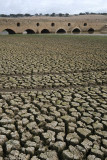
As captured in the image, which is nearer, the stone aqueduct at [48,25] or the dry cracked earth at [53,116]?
the dry cracked earth at [53,116]

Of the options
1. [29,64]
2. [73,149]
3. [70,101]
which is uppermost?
[29,64]

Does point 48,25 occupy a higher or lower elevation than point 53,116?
higher

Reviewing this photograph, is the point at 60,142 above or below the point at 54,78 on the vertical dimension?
below

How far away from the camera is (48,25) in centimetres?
3759

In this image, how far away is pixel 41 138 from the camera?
320cm

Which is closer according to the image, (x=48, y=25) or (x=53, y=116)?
(x=53, y=116)

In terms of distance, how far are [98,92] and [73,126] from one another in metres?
2.06

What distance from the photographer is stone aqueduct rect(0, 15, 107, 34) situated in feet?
110

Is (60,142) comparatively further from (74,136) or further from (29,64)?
(29,64)

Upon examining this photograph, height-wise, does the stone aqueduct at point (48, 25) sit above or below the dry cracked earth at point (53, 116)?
above

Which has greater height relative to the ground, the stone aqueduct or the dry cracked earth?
the stone aqueduct

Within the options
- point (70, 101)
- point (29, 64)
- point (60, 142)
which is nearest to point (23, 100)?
point (70, 101)

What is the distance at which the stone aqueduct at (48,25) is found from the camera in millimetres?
33438

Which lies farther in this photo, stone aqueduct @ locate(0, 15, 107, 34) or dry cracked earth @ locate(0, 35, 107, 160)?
stone aqueduct @ locate(0, 15, 107, 34)
